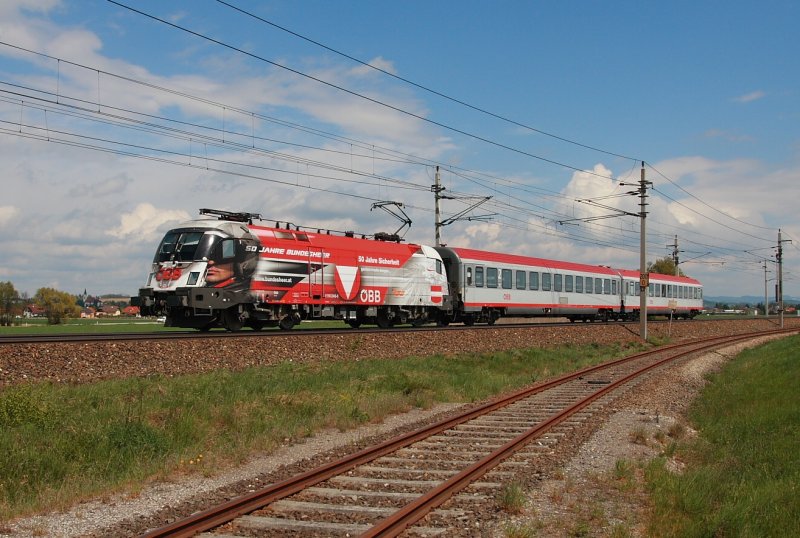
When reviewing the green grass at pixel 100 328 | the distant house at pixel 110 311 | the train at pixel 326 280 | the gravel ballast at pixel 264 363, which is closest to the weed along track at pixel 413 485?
the gravel ballast at pixel 264 363

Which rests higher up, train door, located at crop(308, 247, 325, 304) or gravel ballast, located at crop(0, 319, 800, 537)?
train door, located at crop(308, 247, 325, 304)

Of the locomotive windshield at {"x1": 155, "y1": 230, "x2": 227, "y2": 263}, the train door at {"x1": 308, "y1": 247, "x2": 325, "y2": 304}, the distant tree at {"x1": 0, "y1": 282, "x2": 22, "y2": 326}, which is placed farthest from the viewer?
the distant tree at {"x1": 0, "y1": 282, "x2": 22, "y2": 326}

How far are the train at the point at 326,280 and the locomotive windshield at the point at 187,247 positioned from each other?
0.04 m

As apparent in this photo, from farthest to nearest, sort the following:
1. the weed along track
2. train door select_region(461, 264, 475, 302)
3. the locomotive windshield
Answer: train door select_region(461, 264, 475, 302), the locomotive windshield, the weed along track

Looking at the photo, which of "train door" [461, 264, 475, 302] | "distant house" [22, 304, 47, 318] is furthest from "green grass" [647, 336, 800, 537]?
"distant house" [22, 304, 47, 318]

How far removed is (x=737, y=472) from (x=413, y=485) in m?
4.85

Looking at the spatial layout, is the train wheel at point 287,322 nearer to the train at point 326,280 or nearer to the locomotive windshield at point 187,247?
the train at point 326,280

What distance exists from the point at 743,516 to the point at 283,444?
6.79 meters

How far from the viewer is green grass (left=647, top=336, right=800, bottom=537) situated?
7.21 metres

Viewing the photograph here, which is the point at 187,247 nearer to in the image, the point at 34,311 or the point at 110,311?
the point at 34,311

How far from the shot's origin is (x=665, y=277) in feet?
189

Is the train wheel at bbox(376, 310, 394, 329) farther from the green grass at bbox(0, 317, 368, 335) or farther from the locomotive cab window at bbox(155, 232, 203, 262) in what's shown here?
the locomotive cab window at bbox(155, 232, 203, 262)

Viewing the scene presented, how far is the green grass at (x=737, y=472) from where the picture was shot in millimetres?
7211

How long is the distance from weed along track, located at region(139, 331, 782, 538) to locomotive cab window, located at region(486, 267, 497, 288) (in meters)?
22.6
